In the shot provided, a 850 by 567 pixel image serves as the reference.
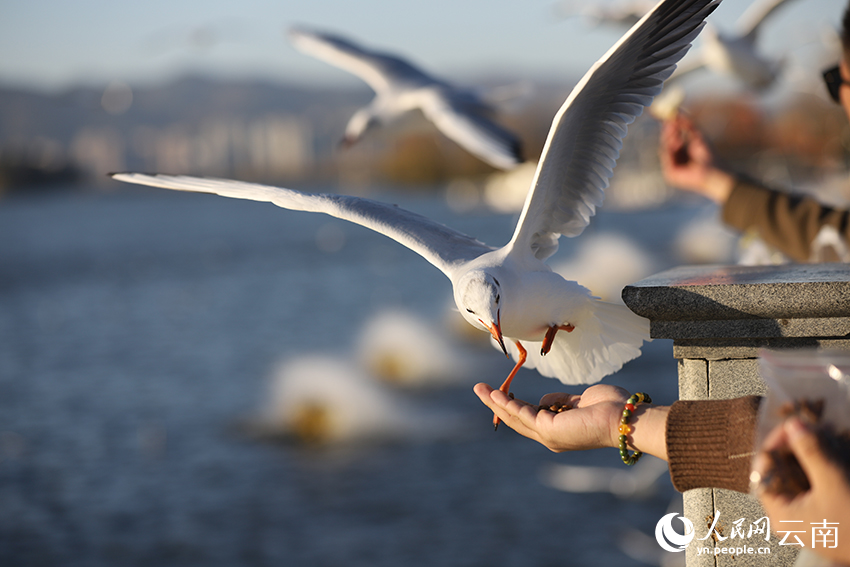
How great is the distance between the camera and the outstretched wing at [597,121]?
8.30 ft

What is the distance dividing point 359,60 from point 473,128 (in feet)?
9.06

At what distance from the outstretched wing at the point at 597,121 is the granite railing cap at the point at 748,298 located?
A: 71cm

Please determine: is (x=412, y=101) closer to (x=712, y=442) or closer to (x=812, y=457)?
(x=712, y=442)

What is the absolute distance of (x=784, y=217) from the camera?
3.56m

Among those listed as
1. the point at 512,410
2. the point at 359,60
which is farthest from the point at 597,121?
the point at 359,60

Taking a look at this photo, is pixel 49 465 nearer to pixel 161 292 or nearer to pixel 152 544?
pixel 152 544

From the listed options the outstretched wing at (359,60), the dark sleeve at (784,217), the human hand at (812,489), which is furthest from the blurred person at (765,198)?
the outstretched wing at (359,60)

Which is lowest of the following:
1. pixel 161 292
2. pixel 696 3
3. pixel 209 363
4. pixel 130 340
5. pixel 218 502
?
pixel 218 502

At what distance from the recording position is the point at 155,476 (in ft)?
42.0

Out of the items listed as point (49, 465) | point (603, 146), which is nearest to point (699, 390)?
point (603, 146)

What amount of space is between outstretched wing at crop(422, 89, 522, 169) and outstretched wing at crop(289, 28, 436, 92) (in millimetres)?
1054

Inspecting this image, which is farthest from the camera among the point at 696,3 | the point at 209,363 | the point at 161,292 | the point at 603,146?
the point at 161,292

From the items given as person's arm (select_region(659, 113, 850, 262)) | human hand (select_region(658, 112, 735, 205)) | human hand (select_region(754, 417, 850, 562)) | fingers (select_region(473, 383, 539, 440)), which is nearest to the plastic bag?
human hand (select_region(754, 417, 850, 562))

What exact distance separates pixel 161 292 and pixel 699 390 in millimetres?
36958
